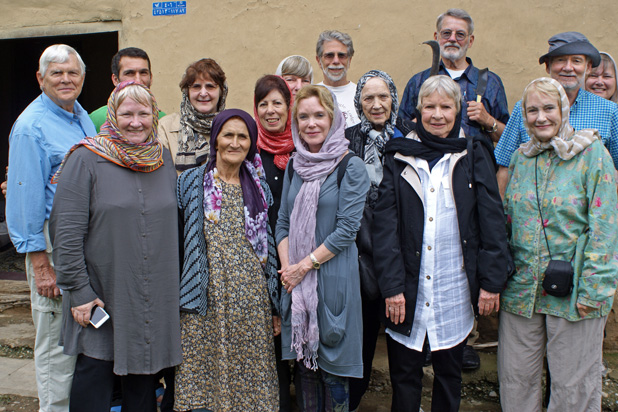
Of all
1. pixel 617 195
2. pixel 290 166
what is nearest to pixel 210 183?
pixel 290 166

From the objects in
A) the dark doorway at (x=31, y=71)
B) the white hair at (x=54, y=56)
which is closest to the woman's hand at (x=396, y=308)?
the white hair at (x=54, y=56)

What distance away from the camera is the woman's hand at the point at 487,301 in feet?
8.30

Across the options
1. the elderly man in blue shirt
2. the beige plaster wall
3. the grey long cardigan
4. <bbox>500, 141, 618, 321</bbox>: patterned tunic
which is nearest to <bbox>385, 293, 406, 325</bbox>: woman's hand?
<bbox>500, 141, 618, 321</bbox>: patterned tunic

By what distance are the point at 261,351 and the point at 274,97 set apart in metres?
1.44

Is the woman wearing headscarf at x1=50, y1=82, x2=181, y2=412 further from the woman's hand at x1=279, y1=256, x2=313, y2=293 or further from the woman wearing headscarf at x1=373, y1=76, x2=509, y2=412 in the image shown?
the woman wearing headscarf at x1=373, y1=76, x2=509, y2=412

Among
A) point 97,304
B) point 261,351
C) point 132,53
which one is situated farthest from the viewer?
point 132,53

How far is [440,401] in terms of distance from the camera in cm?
265

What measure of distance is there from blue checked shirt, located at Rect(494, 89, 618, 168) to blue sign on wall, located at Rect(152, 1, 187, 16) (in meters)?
3.27

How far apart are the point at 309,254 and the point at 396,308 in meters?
0.54

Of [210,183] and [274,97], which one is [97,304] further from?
[274,97]

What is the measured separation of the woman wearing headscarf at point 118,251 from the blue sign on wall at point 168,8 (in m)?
2.58

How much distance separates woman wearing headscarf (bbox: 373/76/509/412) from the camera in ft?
8.21

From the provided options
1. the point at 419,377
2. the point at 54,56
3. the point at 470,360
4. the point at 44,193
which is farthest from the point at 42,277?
the point at 470,360

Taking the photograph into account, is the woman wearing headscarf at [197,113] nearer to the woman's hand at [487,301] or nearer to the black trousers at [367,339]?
the black trousers at [367,339]
